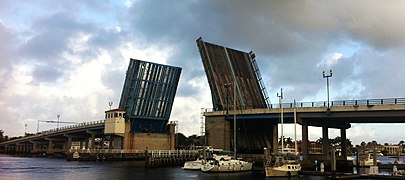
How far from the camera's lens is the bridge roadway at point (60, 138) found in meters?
82.4

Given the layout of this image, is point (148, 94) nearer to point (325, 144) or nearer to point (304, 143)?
point (304, 143)

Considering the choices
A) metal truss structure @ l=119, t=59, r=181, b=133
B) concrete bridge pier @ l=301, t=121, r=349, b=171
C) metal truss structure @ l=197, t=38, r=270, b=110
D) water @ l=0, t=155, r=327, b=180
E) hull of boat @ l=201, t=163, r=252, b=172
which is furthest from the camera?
metal truss structure @ l=119, t=59, r=181, b=133

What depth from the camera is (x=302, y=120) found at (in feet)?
162

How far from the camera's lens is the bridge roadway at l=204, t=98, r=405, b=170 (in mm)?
43344

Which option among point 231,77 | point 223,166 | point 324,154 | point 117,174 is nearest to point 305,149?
point 324,154

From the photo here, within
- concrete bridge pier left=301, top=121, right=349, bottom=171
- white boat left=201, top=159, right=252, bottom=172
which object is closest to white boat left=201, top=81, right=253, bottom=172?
white boat left=201, top=159, right=252, bottom=172

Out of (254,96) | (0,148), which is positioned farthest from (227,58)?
(0,148)

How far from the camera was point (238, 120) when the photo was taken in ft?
184

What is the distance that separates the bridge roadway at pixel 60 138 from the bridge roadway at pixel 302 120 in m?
30.0

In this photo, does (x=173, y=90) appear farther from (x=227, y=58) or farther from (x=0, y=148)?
(x=0, y=148)

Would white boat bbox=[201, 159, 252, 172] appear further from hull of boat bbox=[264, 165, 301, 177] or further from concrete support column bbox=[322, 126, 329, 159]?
concrete support column bbox=[322, 126, 329, 159]

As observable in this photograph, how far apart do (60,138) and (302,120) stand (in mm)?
71809

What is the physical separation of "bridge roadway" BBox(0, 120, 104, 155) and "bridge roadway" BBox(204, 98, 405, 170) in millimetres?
29975

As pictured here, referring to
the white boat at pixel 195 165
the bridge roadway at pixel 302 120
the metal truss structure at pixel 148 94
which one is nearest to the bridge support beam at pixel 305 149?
Result: the bridge roadway at pixel 302 120
